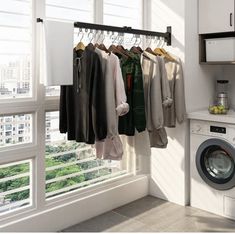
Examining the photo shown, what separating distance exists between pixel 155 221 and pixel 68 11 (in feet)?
6.63

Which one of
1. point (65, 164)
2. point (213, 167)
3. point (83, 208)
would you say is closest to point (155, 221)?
point (83, 208)

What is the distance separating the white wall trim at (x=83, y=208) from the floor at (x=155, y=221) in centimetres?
6

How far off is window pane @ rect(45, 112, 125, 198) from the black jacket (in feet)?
1.26

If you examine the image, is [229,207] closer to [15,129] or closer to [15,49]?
[15,129]

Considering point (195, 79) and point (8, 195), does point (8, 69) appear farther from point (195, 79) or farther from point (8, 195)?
point (195, 79)

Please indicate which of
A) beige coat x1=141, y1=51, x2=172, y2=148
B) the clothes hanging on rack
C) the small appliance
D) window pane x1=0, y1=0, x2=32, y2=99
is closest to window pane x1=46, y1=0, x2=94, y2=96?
window pane x1=0, y1=0, x2=32, y2=99

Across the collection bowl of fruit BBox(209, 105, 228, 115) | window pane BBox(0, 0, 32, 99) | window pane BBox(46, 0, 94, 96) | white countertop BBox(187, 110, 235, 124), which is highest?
window pane BBox(46, 0, 94, 96)

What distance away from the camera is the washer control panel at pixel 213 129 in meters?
2.98

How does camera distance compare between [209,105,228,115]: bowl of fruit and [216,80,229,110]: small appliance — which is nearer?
[209,105,228,115]: bowl of fruit

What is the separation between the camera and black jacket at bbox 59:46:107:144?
245 cm

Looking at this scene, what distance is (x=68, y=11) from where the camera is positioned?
280 centimetres

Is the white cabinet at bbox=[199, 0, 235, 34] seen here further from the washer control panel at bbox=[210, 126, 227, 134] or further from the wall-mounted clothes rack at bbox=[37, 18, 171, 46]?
the washer control panel at bbox=[210, 126, 227, 134]

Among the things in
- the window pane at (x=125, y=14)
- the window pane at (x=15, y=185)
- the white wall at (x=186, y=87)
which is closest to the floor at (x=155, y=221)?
the white wall at (x=186, y=87)

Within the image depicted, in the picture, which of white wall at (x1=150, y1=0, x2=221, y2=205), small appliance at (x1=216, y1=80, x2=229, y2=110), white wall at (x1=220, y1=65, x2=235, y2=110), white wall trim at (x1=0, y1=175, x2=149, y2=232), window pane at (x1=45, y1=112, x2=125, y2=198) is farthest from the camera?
white wall at (x1=220, y1=65, x2=235, y2=110)
